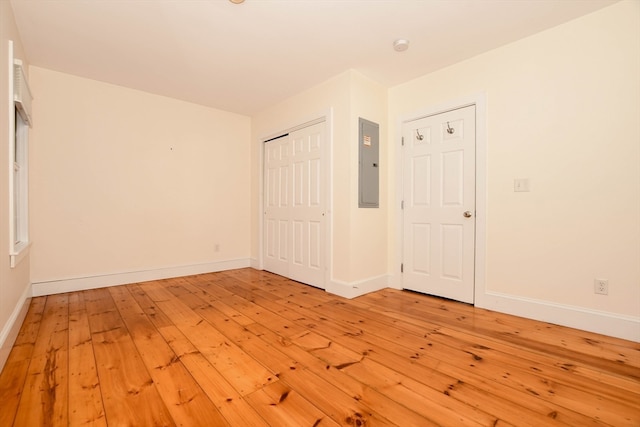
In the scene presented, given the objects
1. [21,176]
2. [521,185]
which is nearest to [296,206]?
[521,185]

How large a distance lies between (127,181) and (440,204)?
3.96 metres

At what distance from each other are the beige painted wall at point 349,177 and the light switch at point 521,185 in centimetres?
139

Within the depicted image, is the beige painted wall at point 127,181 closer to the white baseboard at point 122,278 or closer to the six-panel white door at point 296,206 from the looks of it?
the white baseboard at point 122,278

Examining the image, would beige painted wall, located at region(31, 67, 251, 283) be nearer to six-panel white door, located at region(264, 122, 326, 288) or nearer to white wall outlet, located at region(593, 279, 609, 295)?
six-panel white door, located at region(264, 122, 326, 288)

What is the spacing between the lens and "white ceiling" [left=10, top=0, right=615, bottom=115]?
7.22 ft

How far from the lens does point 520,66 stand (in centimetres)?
260

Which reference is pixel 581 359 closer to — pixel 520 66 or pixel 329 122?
pixel 520 66

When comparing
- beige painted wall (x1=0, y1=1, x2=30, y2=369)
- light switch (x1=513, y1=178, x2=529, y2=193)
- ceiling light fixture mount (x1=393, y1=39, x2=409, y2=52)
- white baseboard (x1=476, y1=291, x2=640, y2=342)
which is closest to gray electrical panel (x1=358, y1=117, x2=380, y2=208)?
ceiling light fixture mount (x1=393, y1=39, x2=409, y2=52)

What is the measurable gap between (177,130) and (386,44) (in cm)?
309

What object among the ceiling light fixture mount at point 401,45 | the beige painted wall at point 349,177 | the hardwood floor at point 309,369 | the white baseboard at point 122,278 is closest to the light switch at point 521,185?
the hardwood floor at point 309,369

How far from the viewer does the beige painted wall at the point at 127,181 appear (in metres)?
3.24

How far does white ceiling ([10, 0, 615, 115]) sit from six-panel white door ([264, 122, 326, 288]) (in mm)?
916

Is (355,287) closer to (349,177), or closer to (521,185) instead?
(349,177)

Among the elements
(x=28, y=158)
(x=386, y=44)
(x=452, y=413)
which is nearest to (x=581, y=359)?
(x=452, y=413)
